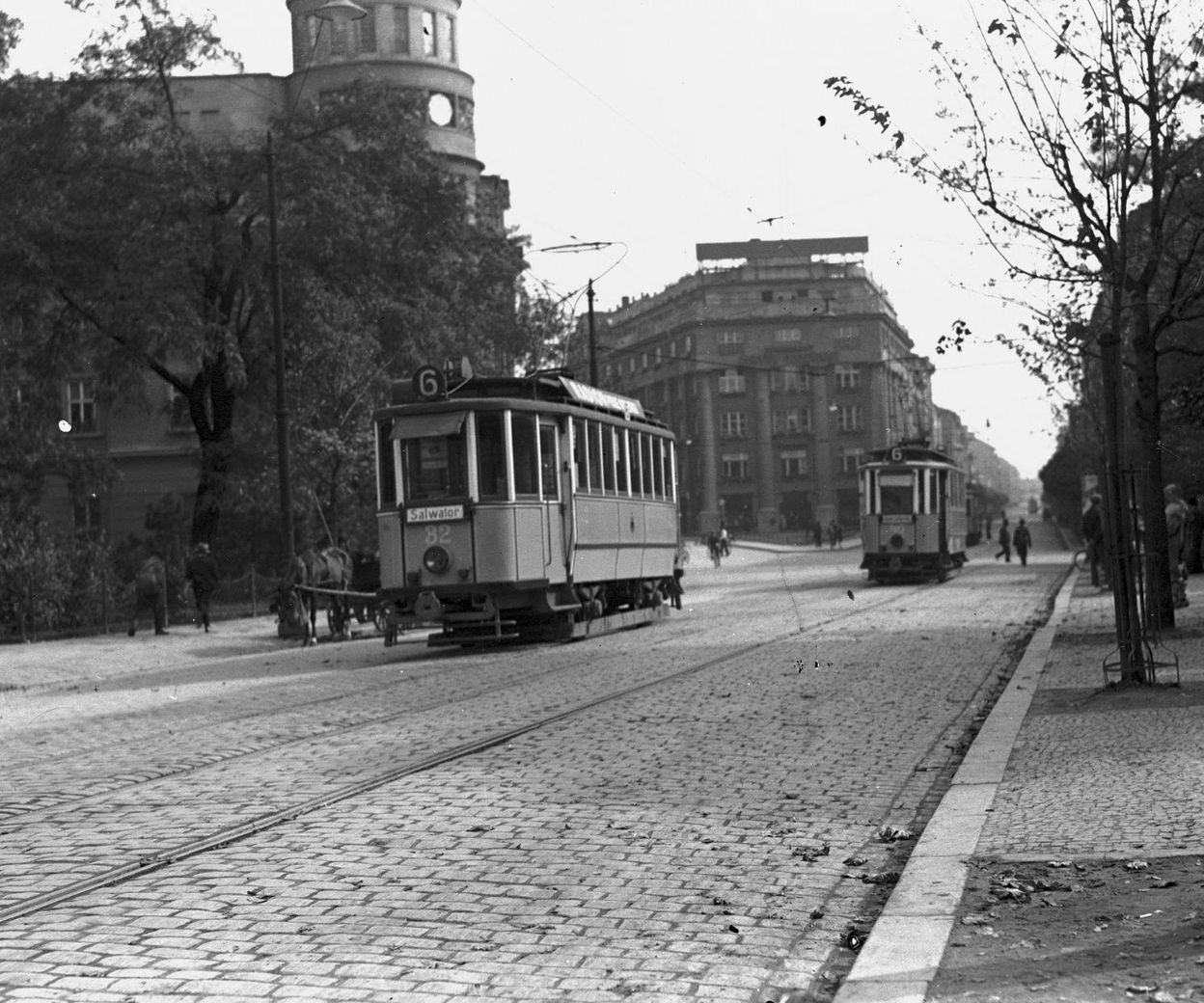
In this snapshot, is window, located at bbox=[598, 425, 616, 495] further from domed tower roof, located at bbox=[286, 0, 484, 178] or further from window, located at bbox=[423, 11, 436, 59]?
window, located at bbox=[423, 11, 436, 59]

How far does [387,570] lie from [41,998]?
17008 mm

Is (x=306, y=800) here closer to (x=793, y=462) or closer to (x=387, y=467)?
(x=387, y=467)

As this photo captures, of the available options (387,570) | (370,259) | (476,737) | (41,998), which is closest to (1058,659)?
(476,737)

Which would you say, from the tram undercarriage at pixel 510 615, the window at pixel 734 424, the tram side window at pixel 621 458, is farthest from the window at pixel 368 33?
the tram undercarriage at pixel 510 615

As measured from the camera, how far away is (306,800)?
30.8 ft

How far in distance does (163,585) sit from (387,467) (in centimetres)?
888

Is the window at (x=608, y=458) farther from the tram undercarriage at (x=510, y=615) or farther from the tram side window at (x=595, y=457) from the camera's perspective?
the tram undercarriage at (x=510, y=615)

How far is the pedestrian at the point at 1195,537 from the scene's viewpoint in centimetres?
3525

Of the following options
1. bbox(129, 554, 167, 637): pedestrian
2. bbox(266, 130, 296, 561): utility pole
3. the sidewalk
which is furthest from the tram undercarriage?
the sidewalk

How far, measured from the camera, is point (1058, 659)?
17.2 m

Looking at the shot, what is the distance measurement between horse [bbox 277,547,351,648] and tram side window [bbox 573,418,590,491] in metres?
5.82

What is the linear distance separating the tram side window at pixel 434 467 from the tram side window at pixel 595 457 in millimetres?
2800

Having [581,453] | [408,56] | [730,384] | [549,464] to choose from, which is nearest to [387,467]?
[549,464]

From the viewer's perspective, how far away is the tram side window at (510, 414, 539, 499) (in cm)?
2200
